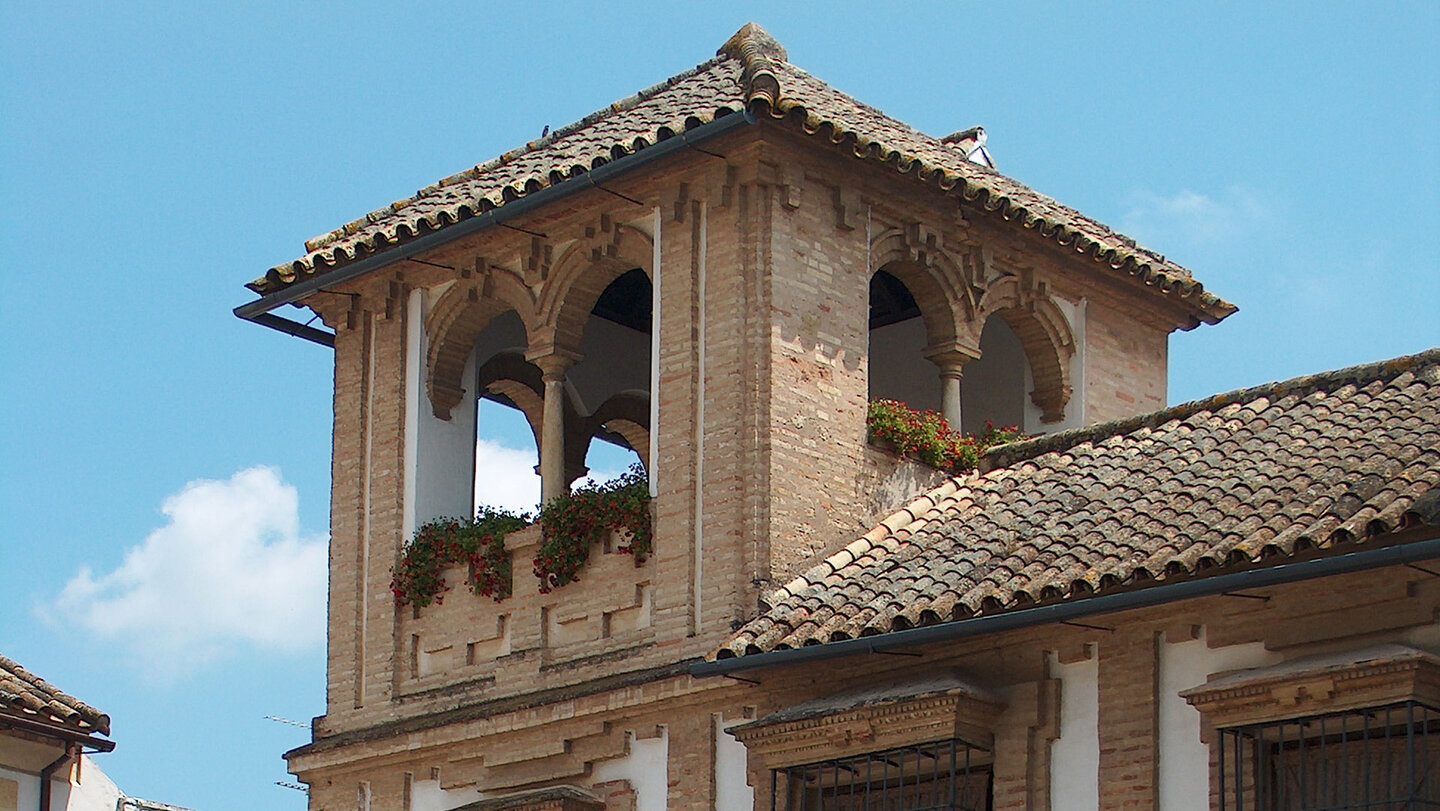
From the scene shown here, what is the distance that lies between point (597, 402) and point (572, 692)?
4094 mm

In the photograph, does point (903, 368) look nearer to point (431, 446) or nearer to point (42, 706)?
point (431, 446)

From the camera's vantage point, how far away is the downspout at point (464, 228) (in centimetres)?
1560

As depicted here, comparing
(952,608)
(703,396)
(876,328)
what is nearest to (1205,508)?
(952,608)

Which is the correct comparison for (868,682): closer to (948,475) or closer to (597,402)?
(948,475)

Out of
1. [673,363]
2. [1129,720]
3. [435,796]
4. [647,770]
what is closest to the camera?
[1129,720]

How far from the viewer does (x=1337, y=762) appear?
41.2 ft

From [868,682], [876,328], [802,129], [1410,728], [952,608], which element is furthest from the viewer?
[876,328]

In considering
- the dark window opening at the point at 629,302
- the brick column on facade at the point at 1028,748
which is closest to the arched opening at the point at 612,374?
the dark window opening at the point at 629,302

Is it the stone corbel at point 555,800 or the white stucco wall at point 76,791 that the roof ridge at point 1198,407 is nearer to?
the stone corbel at point 555,800

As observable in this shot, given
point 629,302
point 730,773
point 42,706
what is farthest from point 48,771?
point 730,773

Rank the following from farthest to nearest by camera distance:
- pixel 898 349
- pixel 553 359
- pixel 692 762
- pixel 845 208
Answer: pixel 898 349
pixel 553 359
pixel 845 208
pixel 692 762

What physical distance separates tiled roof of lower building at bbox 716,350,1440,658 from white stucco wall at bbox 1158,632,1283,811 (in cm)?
53

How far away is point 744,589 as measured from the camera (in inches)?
598

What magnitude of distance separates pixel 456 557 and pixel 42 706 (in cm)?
380
